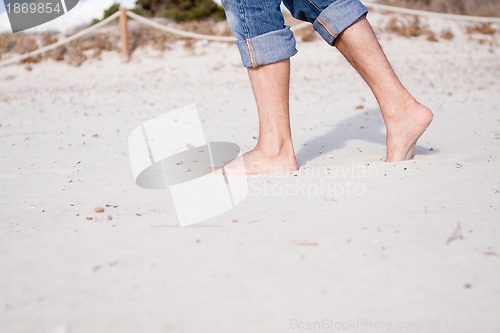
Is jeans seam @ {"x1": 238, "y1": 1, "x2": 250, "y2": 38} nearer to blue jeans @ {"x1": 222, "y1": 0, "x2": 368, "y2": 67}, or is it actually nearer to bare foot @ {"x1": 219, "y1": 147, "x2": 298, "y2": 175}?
blue jeans @ {"x1": 222, "y1": 0, "x2": 368, "y2": 67}

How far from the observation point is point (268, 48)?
174 centimetres

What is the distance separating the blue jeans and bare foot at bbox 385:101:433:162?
34 cm

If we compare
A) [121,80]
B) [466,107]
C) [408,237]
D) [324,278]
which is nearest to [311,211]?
[408,237]

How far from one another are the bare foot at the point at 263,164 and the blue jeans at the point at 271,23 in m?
0.30

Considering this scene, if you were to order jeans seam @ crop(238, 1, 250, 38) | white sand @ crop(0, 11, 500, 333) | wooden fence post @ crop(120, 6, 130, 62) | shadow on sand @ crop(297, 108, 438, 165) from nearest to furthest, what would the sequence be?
1. white sand @ crop(0, 11, 500, 333)
2. jeans seam @ crop(238, 1, 250, 38)
3. shadow on sand @ crop(297, 108, 438, 165)
4. wooden fence post @ crop(120, 6, 130, 62)

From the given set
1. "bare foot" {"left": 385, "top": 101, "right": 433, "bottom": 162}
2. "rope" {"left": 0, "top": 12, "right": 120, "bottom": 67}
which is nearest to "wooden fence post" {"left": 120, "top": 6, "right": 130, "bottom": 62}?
"rope" {"left": 0, "top": 12, "right": 120, "bottom": 67}

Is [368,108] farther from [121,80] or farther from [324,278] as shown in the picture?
[121,80]

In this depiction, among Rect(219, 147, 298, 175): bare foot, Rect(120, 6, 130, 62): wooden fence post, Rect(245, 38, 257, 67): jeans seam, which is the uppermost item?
Rect(245, 38, 257, 67): jeans seam

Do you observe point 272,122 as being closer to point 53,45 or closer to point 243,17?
point 243,17

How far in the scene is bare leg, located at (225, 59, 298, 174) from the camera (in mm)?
1778

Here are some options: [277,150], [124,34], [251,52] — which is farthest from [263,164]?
[124,34]

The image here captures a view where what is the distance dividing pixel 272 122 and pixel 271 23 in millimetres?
312

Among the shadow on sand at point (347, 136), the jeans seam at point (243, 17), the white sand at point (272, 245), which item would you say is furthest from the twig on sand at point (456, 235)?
the jeans seam at point (243, 17)

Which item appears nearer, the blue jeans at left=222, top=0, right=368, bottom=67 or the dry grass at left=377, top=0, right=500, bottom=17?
the blue jeans at left=222, top=0, right=368, bottom=67
